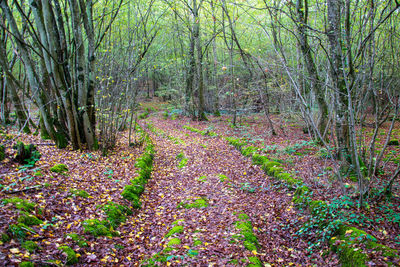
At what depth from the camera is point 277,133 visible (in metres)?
11.9

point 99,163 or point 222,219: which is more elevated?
point 99,163

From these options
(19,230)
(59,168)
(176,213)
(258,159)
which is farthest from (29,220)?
(258,159)

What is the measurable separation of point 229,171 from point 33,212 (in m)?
5.32

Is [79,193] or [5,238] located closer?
[5,238]

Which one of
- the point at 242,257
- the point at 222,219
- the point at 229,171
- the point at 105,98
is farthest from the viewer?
the point at 105,98

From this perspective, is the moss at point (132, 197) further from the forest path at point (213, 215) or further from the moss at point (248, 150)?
the moss at point (248, 150)

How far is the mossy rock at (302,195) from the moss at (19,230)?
4798 millimetres

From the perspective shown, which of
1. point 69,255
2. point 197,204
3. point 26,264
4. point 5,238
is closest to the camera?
point 26,264

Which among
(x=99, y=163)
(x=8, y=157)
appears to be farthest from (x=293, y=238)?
(x=8, y=157)

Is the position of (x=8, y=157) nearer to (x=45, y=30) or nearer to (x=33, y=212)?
(x=33, y=212)

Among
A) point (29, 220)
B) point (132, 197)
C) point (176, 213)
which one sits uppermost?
point (29, 220)

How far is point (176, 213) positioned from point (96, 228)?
1.72 m

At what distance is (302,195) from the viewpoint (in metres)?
5.11

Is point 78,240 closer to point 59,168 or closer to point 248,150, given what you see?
point 59,168
